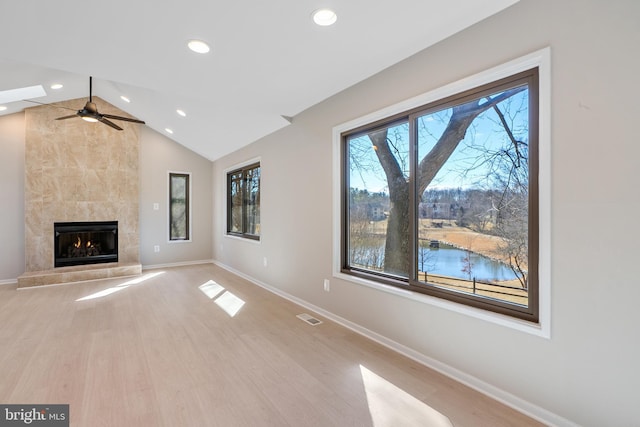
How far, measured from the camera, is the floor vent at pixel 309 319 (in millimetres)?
3215

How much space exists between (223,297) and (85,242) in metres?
3.70

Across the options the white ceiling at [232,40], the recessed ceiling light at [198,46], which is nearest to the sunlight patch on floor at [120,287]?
the white ceiling at [232,40]

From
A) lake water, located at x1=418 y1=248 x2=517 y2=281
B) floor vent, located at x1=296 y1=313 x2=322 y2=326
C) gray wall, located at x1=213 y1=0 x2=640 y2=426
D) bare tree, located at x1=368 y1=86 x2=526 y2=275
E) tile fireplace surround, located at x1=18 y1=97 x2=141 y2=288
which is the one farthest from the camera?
tile fireplace surround, located at x1=18 y1=97 x2=141 y2=288

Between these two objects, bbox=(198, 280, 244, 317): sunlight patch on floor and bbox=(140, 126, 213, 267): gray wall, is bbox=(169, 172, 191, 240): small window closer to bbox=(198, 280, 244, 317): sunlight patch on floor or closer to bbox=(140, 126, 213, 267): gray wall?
bbox=(140, 126, 213, 267): gray wall

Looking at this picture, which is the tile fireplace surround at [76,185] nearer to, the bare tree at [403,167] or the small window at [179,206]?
the small window at [179,206]

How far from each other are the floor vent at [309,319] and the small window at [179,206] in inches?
178

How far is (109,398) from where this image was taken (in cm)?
192

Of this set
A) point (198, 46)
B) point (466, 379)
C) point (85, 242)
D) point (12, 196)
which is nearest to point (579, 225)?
Result: point (466, 379)

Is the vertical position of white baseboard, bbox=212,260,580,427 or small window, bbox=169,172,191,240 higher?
small window, bbox=169,172,191,240

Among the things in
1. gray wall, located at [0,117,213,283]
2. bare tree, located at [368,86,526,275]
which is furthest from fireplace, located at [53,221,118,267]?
bare tree, located at [368,86,526,275]

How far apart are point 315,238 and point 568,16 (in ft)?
9.15

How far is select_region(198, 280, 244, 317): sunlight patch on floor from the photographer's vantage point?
375cm

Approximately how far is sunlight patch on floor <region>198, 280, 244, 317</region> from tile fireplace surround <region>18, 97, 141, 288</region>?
77.7 inches

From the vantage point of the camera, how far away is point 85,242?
230 inches
